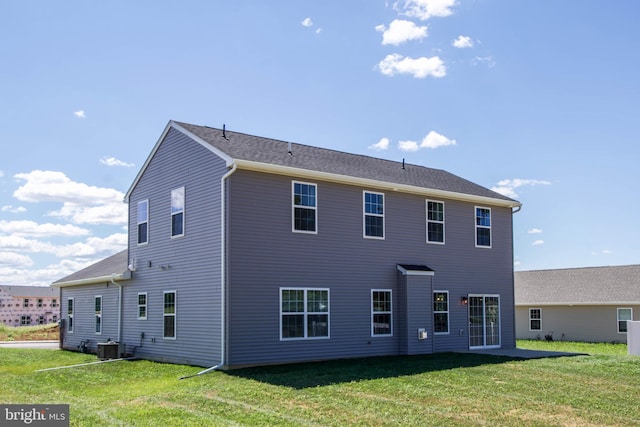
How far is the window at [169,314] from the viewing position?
18203 millimetres

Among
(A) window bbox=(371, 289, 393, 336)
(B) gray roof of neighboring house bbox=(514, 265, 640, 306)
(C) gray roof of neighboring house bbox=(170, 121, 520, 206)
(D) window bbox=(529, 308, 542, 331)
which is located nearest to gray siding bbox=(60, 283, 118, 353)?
(C) gray roof of neighboring house bbox=(170, 121, 520, 206)

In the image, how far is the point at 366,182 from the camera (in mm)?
18703

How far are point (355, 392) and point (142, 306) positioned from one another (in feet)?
32.5

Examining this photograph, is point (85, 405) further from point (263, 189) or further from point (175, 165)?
point (175, 165)

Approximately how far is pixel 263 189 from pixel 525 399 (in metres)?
8.08

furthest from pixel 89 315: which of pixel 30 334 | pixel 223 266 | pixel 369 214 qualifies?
pixel 30 334

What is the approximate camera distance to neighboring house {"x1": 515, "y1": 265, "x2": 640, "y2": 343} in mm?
29719

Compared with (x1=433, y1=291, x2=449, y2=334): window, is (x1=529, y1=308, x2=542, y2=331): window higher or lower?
lower

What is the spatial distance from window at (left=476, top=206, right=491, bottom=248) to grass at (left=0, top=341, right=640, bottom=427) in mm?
5257

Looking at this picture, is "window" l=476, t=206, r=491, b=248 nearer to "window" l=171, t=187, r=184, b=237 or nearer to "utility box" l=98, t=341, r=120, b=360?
"window" l=171, t=187, r=184, b=237

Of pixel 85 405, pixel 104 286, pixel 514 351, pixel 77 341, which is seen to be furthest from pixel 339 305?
pixel 77 341

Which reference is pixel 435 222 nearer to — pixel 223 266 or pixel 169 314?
pixel 223 266

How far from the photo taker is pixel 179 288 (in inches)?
711

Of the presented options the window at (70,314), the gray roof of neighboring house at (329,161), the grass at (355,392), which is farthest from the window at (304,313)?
the window at (70,314)
